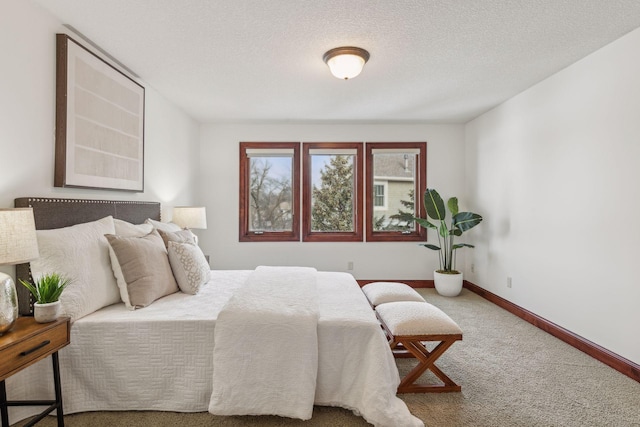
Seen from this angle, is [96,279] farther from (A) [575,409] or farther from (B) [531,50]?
(B) [531,50]

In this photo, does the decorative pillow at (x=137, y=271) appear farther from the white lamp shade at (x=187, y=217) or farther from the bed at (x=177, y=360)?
the white lamp shade at (x=187, y=217)

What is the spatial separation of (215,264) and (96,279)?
2.90 metres

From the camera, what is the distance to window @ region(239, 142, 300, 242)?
4910mm

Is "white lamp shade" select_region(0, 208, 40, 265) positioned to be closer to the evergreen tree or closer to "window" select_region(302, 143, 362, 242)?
"window" select_region(302, 143, 362, 242)

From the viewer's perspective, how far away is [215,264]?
16.1 feet

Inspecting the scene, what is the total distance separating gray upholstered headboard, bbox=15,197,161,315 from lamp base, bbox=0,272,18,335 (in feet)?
1.50

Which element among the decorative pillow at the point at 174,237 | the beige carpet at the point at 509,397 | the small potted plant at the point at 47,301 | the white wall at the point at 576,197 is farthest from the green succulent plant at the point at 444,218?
the small potted plant at the point at 47,301

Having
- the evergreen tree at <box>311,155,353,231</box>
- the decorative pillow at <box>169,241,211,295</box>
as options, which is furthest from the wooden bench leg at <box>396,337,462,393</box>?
the evergreen tree at <box>311,155,353,231</box>

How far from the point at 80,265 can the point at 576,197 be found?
383 centimetres

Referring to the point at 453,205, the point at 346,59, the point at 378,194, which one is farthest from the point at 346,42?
the point at 453,205

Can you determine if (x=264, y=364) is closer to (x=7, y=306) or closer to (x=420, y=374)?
(x=420, y=374)

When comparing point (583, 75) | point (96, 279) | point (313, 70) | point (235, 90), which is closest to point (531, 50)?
point (583, 75)

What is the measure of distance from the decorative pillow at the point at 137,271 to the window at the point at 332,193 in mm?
2803

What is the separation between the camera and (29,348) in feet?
4.67
